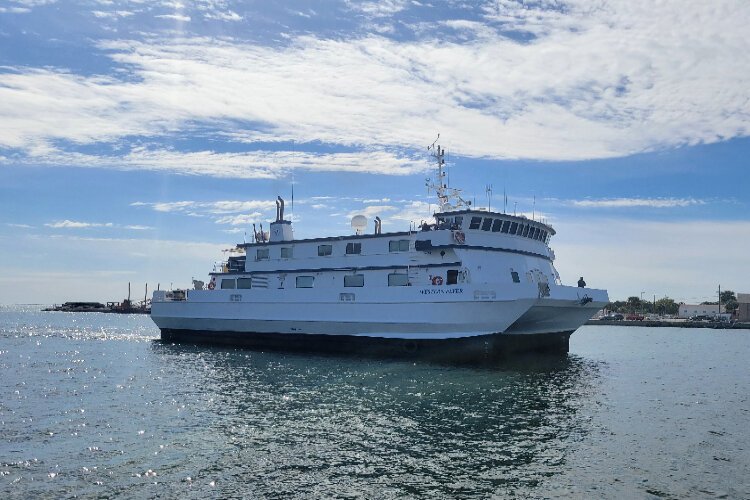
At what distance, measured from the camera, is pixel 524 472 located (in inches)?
486

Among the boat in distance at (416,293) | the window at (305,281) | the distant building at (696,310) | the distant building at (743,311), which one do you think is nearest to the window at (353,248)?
the boat in distance at (416,293)

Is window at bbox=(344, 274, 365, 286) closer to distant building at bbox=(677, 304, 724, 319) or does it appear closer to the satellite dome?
the satellite dome

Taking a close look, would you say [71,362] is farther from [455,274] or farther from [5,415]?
[455,274]

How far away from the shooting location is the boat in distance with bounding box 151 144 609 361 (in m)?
29.3

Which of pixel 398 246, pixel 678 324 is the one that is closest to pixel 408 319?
pixel 398 246

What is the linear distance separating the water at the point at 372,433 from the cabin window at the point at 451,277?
4.89 meters

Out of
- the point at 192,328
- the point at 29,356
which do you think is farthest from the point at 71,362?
the point at 192,328

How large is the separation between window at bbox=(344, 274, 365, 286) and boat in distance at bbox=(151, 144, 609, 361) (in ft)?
0.22

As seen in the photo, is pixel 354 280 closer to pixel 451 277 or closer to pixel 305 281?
pixel 305 281

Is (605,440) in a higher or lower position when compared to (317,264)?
lower

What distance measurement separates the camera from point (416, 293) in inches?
1208

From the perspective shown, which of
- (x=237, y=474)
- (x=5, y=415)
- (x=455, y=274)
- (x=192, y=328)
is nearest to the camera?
(x=237, y=474)

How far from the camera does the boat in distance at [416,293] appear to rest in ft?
96.3

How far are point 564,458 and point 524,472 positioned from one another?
5.12ft
